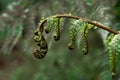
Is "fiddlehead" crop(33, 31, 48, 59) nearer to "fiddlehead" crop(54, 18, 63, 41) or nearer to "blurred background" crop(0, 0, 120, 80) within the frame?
"fiddlehead" crop(54, 18, 63, 41)

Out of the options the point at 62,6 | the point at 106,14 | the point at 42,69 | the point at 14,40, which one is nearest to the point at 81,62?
the point at 42,69

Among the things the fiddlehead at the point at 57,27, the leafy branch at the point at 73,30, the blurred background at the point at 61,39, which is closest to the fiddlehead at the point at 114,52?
the leafy branch at the point at 73,30

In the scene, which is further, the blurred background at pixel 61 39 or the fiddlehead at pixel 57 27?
the blurred background at pixel 61 39

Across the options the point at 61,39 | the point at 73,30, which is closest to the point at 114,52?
the point at 73,30

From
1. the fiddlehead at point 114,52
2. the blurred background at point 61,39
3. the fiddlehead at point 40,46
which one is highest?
the blurred background at point 61,39

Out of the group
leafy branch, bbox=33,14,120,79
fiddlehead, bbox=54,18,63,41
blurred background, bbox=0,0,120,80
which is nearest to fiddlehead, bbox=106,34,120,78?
leafy branch, bbox=33,14,120,79

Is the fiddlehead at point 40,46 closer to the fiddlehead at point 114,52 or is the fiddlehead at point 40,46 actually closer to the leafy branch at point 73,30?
the leafy branch at point 73,30

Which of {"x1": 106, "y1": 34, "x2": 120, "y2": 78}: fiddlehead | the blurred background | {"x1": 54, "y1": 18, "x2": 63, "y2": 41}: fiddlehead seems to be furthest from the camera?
the blurred background

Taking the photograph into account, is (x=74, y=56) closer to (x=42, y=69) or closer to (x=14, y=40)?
(x=42, y=69)
